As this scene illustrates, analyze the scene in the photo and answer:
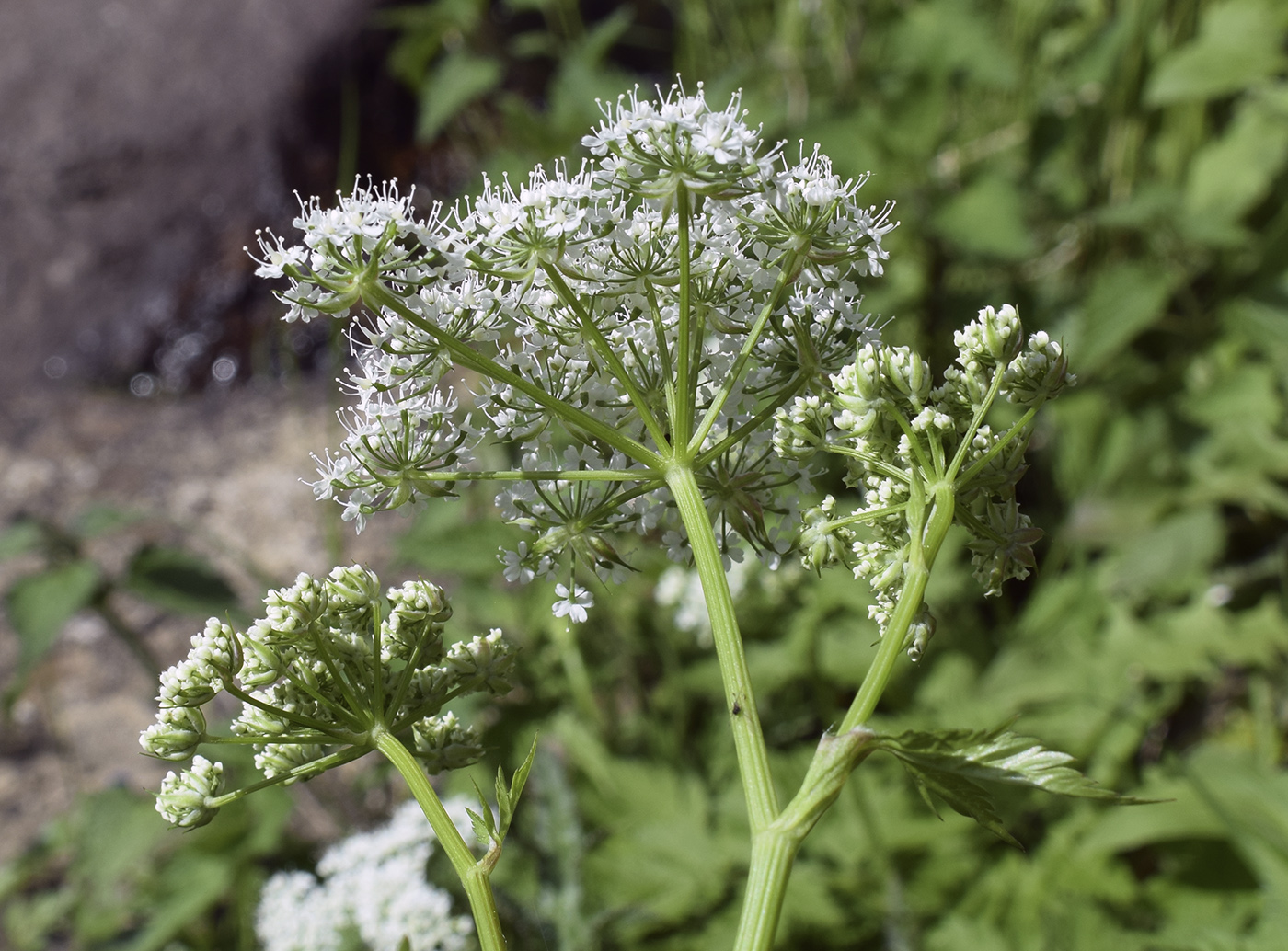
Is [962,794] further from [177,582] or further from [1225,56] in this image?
[1225,56]

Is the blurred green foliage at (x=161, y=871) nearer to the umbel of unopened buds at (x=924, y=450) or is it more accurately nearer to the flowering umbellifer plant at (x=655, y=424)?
the flowering umbellifer plant at (x=655, y=424)

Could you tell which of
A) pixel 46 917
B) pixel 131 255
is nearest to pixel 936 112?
pixel 46 917

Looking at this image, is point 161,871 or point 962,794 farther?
point 161,871

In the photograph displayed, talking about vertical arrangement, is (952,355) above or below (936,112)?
below

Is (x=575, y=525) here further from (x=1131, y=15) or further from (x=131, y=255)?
(x=131, y=255)

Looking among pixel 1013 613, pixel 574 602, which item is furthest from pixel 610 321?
pixel 1013 613

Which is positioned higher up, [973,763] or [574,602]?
[574,602]

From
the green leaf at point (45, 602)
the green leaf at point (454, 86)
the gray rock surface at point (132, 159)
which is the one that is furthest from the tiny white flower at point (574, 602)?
the gray rock surface at point (132, 159)
